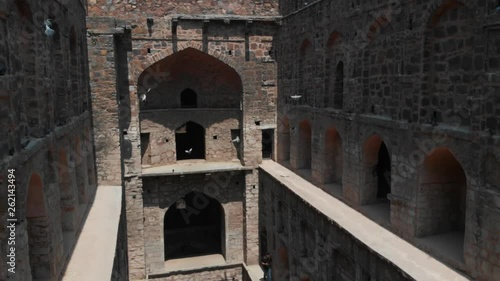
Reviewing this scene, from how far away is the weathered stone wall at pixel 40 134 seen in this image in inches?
156

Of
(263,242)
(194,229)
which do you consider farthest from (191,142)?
(263,242)

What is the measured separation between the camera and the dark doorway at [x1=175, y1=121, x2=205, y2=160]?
15.0m

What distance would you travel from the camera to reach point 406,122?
6965 millimetres

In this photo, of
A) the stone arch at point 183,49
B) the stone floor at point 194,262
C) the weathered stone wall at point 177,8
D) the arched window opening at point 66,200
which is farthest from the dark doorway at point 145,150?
the arched window opening at point 66,200

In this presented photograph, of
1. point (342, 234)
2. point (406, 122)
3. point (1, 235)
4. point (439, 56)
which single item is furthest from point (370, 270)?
point (1, 235)

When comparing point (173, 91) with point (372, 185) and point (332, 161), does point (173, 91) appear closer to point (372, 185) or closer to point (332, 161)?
point (332, 161)

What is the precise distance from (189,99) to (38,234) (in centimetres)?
946

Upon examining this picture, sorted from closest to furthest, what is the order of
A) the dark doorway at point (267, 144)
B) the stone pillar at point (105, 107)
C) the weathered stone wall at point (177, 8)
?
the stone pillar at point (105, 107) < the weathered stone wall at point (177, 8) < the dark doorway at point (267, 144)

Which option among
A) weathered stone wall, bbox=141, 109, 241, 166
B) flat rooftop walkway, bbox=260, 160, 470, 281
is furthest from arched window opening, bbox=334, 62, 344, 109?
weathered stone wall, bbox=141, 109, 241, 166

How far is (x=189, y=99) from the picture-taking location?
14250 millimetres

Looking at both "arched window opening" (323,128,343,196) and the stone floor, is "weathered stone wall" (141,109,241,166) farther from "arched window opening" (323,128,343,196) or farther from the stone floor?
"arched window opening" (323,128,343,196)

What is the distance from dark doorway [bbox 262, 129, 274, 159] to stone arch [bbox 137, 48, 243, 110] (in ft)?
3.94

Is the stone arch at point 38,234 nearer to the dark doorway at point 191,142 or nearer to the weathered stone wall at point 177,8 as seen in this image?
the weathered stone wall at point 177,8

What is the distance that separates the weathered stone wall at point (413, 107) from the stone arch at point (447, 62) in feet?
0.05
